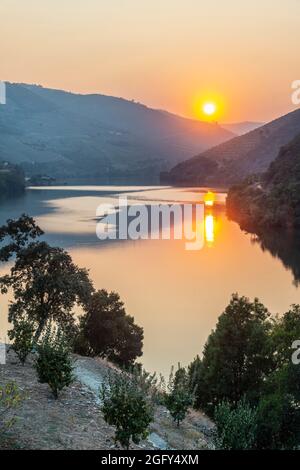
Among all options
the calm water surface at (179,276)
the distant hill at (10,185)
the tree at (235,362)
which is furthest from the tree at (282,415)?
the distant hill at (10,185)

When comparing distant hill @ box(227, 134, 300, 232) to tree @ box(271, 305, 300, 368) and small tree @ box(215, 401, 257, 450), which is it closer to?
tree @ box(271, 305, 300, 368)

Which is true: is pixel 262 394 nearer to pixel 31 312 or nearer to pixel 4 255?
pixel 31 312

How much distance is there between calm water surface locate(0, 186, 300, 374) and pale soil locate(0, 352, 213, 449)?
40.3ft

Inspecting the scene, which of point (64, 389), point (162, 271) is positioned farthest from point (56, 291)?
point (162, 271)

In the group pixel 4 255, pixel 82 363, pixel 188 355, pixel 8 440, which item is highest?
pixel 4 255

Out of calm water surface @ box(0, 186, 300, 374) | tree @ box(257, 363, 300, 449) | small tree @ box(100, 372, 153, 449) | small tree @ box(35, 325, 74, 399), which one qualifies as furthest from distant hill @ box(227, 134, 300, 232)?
small tree @ box(100, 372, 153, 449)

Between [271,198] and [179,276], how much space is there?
161 feet

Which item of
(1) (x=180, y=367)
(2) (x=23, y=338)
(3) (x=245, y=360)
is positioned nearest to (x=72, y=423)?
(2) (x=23, y=338)

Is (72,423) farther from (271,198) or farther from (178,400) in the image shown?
(271,198)

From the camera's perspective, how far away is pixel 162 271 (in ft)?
184

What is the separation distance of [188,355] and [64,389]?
53.0 feet

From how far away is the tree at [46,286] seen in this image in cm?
2445

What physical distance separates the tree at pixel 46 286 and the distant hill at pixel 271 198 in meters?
67.1

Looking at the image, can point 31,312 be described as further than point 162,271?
No
